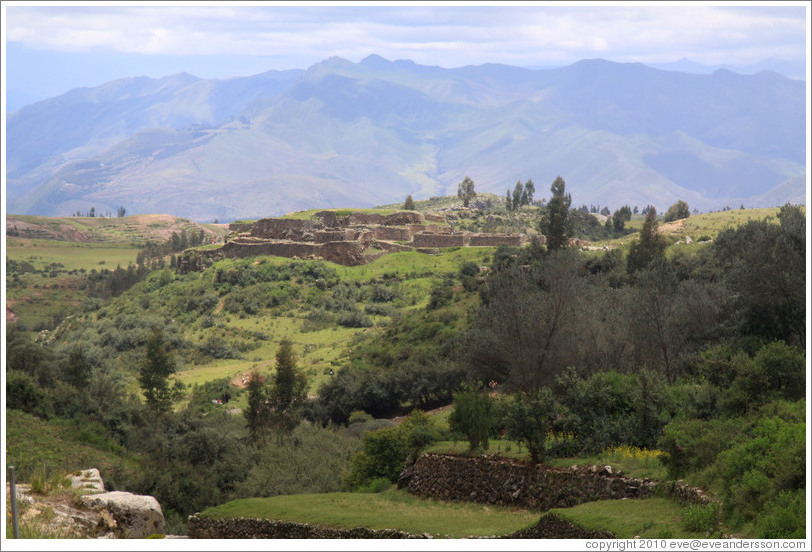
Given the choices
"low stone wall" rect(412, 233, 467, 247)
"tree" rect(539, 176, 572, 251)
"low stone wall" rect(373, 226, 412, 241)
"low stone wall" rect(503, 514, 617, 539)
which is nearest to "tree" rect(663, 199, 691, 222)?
"low stone wall" rect(412, 233, 467, 247)

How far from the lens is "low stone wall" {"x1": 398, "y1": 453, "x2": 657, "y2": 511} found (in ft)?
43.8

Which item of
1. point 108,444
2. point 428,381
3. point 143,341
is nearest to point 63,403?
point 108,444

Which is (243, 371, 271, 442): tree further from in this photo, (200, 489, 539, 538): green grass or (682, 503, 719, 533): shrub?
(682, 503, 719, 533): shrub

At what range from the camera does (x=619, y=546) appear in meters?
9.05

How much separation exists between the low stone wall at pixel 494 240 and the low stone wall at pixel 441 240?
28.7 inches

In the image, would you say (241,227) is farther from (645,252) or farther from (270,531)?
(270,531)

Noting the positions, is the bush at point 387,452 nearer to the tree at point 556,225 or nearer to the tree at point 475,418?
the tree at point 475,418

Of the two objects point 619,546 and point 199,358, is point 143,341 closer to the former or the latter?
point 199,358

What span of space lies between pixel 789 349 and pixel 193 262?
55.9 meters

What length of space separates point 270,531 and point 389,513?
2.15 m

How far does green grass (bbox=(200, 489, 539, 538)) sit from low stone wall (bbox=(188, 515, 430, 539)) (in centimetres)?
14

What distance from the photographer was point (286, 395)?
2928cm

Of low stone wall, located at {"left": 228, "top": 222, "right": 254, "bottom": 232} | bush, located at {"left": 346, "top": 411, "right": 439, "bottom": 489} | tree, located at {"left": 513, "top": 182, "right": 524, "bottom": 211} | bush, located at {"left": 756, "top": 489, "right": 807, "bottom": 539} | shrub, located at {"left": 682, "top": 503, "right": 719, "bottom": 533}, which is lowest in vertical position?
bush, located at {"left": 346, "top": 411, "right": 439, "bottom": 489}

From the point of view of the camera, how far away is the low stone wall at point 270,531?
42.0ft
